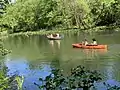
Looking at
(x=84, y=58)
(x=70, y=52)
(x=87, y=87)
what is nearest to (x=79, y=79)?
(x=87, y=87)

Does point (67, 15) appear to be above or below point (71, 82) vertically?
below

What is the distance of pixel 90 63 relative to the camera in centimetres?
2581

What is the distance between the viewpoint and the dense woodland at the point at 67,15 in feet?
212

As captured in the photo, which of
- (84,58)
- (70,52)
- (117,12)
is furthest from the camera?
(117,12)

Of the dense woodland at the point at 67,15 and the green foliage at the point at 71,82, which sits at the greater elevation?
the green foliage at the point at 71,82

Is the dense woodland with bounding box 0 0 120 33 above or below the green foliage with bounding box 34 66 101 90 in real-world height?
below

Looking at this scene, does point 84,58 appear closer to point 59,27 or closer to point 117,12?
point 117,12

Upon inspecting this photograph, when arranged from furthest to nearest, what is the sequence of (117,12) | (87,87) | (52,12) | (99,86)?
(52,12) → (117,12) → (99,86) → (87,87)

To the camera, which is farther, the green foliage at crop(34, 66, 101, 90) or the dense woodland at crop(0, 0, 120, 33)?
the dense woodland at crop(0, 0, 120, 33)

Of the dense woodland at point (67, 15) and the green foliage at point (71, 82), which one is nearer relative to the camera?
the green foliage at point (71, 82)

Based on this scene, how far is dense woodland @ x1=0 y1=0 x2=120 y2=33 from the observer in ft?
212

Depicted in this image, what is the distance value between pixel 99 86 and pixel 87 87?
32.1 ft

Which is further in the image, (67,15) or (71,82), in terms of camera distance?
(67,15)

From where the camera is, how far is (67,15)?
67438 millimetres
